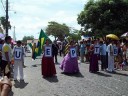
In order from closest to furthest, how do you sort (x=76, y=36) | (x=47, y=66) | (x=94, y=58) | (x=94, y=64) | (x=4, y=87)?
(x=4, y=87) → (x=47, y=66) → (x=94, y=64) → (x=94, y=58) → (x=76, y=36)

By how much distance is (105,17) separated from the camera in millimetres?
34219

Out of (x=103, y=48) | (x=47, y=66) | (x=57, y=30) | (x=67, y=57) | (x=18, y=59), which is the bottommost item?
(x=47, y=66)

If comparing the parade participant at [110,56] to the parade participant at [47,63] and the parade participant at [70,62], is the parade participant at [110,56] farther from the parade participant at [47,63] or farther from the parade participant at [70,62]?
the parade participant at [47,63]

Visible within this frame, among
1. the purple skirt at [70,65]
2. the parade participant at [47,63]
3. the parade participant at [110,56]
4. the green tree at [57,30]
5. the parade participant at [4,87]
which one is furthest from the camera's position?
the green tree at [57,30]

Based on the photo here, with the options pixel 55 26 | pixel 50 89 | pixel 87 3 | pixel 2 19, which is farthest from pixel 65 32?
pixel 50 89

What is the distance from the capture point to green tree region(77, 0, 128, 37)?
110 feet

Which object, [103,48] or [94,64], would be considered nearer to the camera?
[94,64]

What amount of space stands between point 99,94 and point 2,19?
66.7 metres

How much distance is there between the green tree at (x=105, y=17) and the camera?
33.5m

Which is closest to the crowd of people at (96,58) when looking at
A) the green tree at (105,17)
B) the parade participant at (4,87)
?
the green tree at (105,17)

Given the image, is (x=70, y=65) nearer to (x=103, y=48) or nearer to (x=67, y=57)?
(x=67, y=57)

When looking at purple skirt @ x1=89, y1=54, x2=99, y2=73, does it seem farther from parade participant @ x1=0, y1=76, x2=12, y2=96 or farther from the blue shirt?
parade participant @ x1=0, y1=76, x2=12, y2=96

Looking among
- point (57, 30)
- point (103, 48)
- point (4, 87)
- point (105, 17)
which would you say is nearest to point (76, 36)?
point (57, 30)

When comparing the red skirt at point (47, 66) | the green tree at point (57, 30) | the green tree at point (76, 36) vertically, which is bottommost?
the red skirt at point (47, 66)
